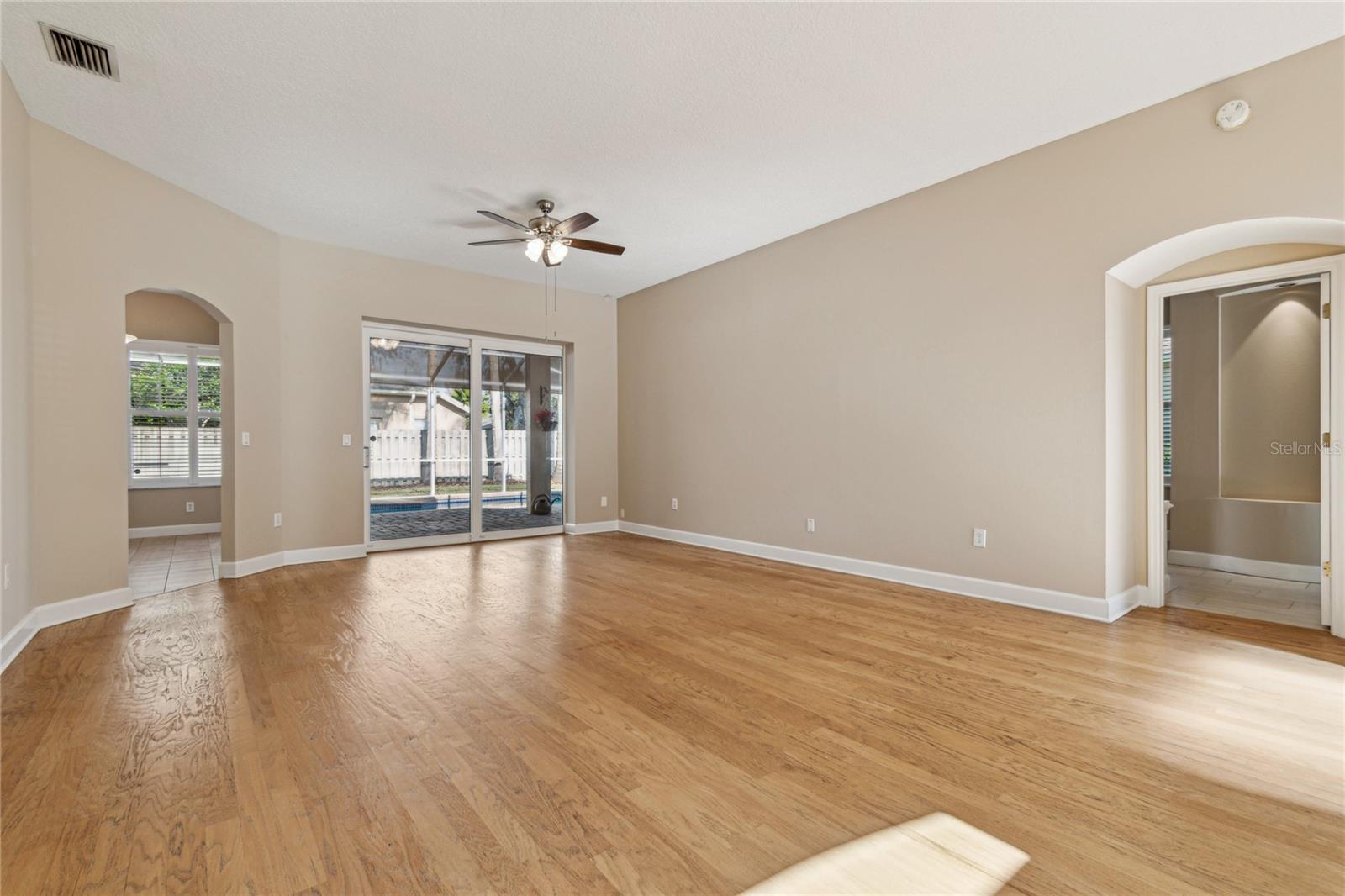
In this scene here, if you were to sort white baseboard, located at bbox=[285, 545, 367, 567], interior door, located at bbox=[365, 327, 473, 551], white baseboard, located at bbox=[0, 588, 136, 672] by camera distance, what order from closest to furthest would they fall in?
white baseboard, located at bbox=[0, 588, 136, 672]
white baseboard, located at bbox=[285, 545, 367, 567]
interior door, located at bbox=[365, 327, 473, 551]

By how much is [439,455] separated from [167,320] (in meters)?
4.13

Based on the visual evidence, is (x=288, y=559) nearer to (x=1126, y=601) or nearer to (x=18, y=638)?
(x=18, y=638)

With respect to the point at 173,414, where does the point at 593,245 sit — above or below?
above

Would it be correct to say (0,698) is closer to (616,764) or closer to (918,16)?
(616,764)

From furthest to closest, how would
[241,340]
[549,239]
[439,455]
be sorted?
[439,455] < [241,340] < [549,239]

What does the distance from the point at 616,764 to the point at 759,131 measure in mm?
3619

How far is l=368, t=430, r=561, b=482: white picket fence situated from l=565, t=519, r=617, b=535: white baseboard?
0.88 metres

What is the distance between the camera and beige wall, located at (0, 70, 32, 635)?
3221mm

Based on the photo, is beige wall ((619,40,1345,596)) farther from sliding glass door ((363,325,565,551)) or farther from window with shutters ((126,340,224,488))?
window with shutters ((126,340,224,488))

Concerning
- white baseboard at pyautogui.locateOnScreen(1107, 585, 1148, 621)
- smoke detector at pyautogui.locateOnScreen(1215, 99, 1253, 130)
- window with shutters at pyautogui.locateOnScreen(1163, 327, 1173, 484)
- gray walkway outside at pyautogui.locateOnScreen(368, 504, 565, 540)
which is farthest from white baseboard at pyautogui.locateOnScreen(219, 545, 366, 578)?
window with shutters at pyautogui.locateOnScreen(1163, 327, 1173, 484)

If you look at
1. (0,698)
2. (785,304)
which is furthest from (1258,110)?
(0,698)

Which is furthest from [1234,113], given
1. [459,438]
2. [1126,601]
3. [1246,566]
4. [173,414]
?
[173,414]

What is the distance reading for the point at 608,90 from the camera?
3.35 m

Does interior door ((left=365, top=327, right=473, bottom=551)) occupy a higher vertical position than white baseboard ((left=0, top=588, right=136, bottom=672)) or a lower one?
higher
